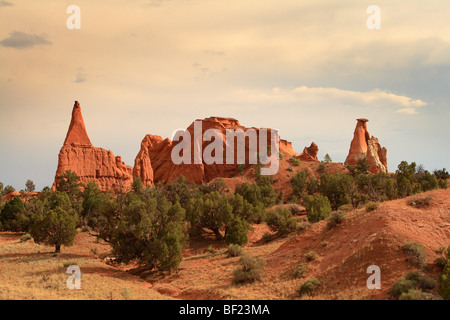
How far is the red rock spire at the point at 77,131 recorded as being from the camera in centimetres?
7344

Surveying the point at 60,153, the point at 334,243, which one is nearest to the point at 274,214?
the point at 334,243

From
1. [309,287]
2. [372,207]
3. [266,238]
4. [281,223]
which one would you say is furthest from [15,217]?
[309,287]

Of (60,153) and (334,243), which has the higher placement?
(60,153)

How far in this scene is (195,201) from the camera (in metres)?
40.8

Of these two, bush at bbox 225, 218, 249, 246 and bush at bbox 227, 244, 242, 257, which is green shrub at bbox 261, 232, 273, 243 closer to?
bush at bbox 225, 218, 249, 246

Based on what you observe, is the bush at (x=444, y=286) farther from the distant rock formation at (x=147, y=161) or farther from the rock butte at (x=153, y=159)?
the rock butte at (x=153, y=159)

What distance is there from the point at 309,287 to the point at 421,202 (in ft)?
34.4

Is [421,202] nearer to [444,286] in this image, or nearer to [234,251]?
[444,286]

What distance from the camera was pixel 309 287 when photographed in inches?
769

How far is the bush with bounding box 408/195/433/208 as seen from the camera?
25184mm

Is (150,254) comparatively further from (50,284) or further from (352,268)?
(352,268)

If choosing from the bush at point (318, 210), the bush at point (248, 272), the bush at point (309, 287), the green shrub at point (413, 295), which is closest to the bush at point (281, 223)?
the bush at point (318, 210)

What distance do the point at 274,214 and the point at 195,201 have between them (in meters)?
7.95
